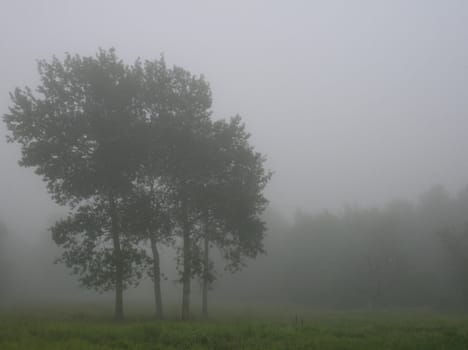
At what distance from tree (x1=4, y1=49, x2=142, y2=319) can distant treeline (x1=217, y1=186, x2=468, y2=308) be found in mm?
37517

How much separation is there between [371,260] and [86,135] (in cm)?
4468

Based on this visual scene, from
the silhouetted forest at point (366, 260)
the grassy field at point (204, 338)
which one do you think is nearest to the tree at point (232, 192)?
the grassy field at point (204, 338)

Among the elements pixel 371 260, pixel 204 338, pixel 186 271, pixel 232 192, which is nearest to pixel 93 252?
pixel 186 271

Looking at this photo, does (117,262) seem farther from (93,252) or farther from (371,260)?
(371,260)

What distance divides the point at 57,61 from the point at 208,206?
1266 cm

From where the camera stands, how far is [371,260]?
5262 cm

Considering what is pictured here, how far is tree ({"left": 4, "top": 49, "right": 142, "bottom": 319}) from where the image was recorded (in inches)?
822

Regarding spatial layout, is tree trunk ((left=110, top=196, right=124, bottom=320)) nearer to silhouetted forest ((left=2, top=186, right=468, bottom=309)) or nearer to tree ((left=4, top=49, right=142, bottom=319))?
tree ((left=4, top=49, right=142, bottom=319))

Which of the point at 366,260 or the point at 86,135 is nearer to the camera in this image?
the point at 86,135

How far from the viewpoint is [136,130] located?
21.7m

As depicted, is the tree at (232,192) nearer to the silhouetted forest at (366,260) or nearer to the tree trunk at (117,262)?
the tree trunk at (117,262)

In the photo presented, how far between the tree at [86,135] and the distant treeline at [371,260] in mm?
37517

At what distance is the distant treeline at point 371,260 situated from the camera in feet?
166

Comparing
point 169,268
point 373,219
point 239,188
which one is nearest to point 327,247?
point 373,219
